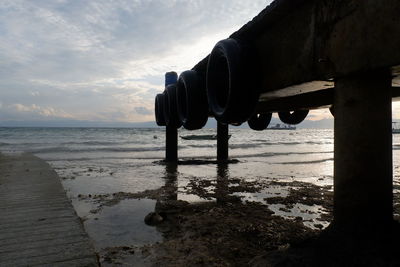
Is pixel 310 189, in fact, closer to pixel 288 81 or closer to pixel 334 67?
pixel 288 81

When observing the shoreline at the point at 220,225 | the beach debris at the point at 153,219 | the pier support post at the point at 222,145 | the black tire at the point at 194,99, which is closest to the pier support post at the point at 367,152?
the shoreline at the point at 220,225

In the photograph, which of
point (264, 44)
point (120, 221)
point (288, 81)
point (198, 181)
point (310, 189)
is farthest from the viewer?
point (198, 181)

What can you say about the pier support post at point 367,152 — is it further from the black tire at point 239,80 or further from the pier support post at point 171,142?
A: the pier support post at point 171,142

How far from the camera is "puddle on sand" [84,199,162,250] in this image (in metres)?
3.88

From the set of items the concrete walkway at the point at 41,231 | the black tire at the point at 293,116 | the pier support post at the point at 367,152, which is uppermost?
the black tire at the point at 293,116

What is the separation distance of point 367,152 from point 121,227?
133 inches

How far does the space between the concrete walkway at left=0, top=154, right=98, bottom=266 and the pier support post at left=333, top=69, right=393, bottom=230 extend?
92.9 inches

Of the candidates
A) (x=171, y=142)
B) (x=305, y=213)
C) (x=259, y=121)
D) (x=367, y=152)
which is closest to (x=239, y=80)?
(x=367, y=152)

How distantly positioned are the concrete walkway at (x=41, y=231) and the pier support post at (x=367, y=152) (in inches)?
92.9


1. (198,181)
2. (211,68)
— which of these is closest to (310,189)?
(198,181)

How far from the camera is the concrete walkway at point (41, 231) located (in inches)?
121

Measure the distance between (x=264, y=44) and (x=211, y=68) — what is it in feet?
3.49

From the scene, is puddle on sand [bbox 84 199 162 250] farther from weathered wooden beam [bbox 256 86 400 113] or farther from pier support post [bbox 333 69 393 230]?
weathered wooden beam [bbox 256 86 400 113]

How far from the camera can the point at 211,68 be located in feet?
15.0
